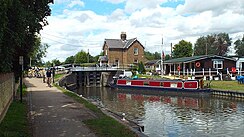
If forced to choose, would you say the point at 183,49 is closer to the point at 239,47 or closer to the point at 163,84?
the point at 239,47

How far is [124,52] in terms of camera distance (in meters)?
71.2

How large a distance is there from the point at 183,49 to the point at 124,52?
30241mm

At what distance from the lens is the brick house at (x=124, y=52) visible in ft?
231

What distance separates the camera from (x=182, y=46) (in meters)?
95.3

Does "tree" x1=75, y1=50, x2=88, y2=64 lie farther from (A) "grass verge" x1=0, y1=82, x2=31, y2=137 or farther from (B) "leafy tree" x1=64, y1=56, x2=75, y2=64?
(A) "grass verge" x1=0, y1=82, x2=31, y2=137

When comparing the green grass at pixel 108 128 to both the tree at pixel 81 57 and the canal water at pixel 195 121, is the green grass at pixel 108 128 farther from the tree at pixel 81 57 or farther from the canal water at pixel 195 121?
the tree at pixel 81 57

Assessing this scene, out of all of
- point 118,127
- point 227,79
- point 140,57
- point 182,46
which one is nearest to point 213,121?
point 118,127

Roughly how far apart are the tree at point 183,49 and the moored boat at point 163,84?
160 ft

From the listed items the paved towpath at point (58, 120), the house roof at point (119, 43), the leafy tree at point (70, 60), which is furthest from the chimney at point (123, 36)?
the paved towpath at point (58, 120)

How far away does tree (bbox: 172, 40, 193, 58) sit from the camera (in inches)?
3737

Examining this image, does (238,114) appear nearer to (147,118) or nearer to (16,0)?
(147,118)

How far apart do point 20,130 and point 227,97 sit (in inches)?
999

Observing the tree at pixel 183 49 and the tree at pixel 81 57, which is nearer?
the tree at pixel 183 49

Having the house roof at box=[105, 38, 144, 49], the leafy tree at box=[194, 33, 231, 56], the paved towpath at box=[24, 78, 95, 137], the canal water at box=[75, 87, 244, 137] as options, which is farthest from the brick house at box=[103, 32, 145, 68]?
the paved towpath at box=[24, 78, 95, 137]
